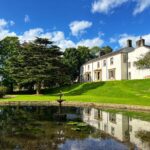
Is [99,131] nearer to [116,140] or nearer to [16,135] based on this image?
[116,140]

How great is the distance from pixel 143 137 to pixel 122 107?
673 inches

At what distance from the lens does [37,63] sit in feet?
195

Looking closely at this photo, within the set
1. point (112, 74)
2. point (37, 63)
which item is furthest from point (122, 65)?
point (37, 63)

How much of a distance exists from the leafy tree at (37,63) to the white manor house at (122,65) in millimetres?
19785

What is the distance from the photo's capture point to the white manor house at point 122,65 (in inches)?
2704

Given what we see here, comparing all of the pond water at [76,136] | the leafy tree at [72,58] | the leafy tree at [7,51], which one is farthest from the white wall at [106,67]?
the pond water at [76,136]

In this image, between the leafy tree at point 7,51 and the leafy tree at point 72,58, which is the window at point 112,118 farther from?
Result: the leafy tree at point 72,58

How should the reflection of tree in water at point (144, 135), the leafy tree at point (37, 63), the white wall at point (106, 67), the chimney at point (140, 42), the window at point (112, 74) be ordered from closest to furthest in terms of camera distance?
the reflection of tree in water at point (144, 135) → the leafy tree at point (37, 63) → the chimney at point (140, 42) → the white wall at point (106, 67) → the window at point (112, 74)

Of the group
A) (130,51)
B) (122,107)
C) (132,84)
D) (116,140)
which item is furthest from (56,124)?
(130,51)

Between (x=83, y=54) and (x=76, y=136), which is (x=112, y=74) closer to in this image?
(x=83, y=54)

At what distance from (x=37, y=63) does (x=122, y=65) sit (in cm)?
2498

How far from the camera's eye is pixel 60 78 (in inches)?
2313

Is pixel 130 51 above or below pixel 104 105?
above

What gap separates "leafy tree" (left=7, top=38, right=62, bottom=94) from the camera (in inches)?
2253
